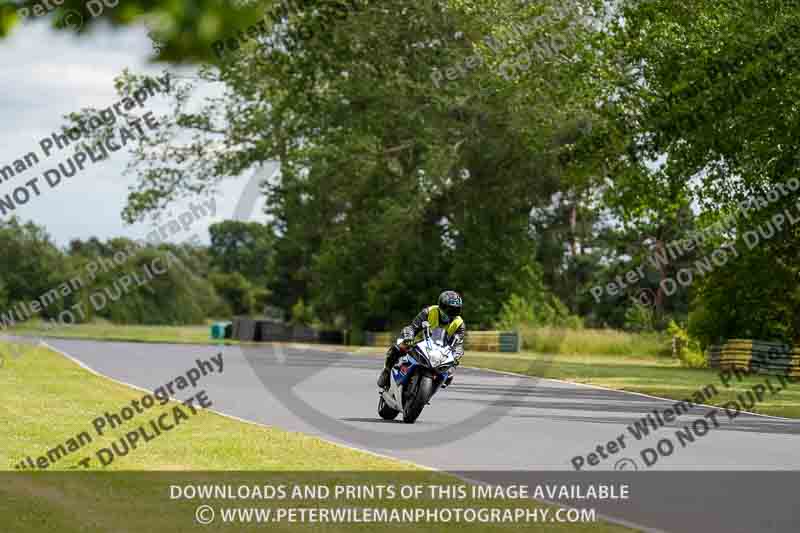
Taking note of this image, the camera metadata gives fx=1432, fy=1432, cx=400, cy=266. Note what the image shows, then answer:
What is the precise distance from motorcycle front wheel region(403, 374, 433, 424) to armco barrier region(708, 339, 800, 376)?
19404mm

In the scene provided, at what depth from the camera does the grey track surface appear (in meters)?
10.8

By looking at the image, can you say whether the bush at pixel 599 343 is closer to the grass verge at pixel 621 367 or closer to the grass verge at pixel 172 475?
the grass verge at pixel 621 367

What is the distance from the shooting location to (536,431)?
16.8 meters

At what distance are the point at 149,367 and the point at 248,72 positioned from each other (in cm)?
2296

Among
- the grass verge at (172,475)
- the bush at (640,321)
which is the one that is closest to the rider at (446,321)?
the grass verge at (172,475)

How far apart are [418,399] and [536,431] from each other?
1.46 m

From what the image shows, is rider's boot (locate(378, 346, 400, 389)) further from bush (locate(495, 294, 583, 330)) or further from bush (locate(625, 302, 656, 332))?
bush (locate(625, 302, 656, 332))

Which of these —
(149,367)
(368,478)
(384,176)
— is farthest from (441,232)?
(368,478)

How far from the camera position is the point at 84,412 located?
17750mm

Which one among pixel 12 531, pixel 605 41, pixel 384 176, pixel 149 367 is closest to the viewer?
pixel 12 531

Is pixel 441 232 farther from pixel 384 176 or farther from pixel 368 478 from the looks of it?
pixel 368 478

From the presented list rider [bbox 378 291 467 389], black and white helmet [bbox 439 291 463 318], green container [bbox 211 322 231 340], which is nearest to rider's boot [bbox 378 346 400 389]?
rider [bbox 378 291 467 389]

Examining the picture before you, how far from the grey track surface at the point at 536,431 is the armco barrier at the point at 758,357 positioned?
20.4ft

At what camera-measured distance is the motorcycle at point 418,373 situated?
16.6m
